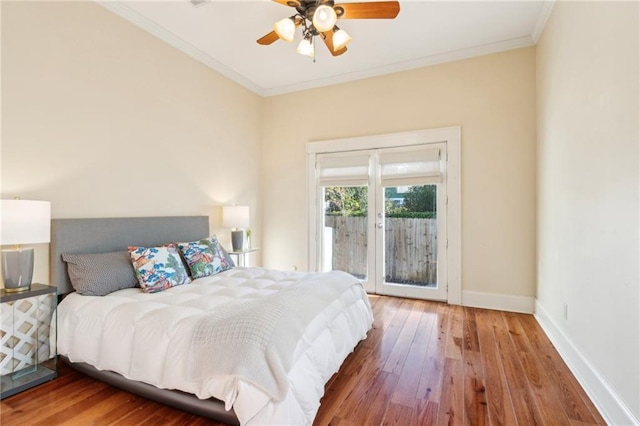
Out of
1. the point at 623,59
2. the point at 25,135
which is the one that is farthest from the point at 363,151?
the point at 25,135

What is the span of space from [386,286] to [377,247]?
1.73 ft

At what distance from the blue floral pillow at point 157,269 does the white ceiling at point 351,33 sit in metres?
2.18

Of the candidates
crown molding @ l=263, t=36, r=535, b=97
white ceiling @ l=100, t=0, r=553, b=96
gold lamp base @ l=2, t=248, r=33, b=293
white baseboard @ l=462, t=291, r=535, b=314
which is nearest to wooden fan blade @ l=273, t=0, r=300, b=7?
white ceiling @ l=100, t=0, r=553, b=96

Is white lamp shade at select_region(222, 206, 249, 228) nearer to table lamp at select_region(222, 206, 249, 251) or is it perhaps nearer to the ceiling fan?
table lamp at select_region(222, 206, 249, 251)

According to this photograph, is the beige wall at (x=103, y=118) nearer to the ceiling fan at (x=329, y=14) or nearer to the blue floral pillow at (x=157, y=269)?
the blue floral pillow at (x=157, y=269)

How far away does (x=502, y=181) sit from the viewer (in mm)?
3422

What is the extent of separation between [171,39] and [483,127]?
3.56 m

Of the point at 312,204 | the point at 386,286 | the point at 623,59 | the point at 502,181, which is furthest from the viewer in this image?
the point at 312,204

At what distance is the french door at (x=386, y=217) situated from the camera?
3.75 metres

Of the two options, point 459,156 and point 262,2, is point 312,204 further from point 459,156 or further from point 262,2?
point 262,2

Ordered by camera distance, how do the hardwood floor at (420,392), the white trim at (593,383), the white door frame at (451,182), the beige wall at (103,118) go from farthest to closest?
the white door frame at (451,182), the beige wall at (103,118), the hardwood floor at (420,392), the white trim at (593,383)

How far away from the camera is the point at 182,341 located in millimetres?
1615

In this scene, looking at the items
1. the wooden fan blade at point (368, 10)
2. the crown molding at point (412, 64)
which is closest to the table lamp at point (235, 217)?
the crown molding at point (412, 64)

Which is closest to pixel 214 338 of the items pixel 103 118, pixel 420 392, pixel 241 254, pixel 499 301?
pixel 420 392
